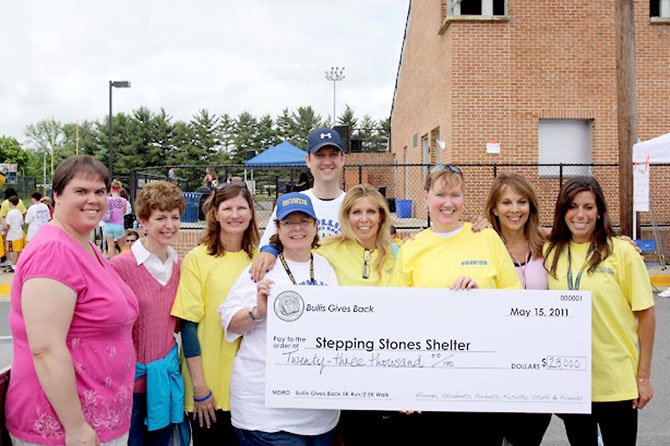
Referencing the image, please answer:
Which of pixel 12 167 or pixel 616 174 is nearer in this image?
pixel 616 174

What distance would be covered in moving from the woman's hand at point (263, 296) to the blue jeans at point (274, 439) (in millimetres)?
579

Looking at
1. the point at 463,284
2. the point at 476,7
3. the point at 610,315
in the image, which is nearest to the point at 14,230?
the point at 476,7

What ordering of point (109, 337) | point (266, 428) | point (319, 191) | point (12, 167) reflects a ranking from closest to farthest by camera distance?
point (109, 337) → point (266, 428) → point (319, 191) → point (12, 167)

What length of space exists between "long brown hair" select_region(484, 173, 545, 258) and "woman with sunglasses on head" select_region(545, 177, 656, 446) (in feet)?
0.68

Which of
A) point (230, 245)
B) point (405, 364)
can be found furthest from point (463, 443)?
point (230, 245)

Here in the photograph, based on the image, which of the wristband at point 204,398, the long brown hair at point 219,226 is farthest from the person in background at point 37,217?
the wristband at point 204,398

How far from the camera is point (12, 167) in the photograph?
45.5 meters

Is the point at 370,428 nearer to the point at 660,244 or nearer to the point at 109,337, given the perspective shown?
the point at 109,337

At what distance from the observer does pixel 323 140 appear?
4031mm

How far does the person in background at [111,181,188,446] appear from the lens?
300cm

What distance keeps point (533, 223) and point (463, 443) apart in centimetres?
130

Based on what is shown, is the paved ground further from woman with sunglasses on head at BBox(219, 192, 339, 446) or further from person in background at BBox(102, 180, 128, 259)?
person in background at BBox(102, 180, 128, 259)

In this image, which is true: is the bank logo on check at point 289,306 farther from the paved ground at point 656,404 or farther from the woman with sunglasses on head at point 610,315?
the paved ground at point 656,404

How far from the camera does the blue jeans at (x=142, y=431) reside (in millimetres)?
3033
